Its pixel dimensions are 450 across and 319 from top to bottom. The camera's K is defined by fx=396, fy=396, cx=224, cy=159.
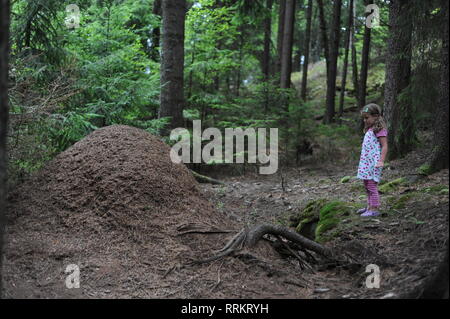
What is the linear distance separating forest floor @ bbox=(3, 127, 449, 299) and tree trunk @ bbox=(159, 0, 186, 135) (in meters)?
3.26

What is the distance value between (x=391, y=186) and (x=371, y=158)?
160 cm

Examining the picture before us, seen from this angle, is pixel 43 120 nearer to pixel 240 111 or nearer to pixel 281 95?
pixel 240 111

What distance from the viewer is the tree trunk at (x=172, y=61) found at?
8984 mm

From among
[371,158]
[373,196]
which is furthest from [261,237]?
[371,158]

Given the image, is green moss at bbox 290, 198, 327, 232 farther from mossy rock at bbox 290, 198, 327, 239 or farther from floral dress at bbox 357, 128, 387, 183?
floral dress at bbox 357, 128, 387, 183

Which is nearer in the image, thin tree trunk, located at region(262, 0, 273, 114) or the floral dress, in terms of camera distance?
the floral dress

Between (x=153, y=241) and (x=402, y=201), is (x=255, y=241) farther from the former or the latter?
(x=402, y=201)

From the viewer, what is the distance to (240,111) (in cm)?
1288

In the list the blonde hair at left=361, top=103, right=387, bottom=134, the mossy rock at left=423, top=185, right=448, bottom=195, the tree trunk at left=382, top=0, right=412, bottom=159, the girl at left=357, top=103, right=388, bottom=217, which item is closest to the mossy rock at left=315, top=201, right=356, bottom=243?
the girl at left=357, top=103, right=388, bottom=217

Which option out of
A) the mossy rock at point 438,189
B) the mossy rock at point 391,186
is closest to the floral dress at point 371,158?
the mossy rock at point 438,189

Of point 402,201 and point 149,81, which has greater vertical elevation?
point 149,81

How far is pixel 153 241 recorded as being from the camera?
4605 mm

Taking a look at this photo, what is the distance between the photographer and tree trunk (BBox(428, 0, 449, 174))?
553 centimetres
